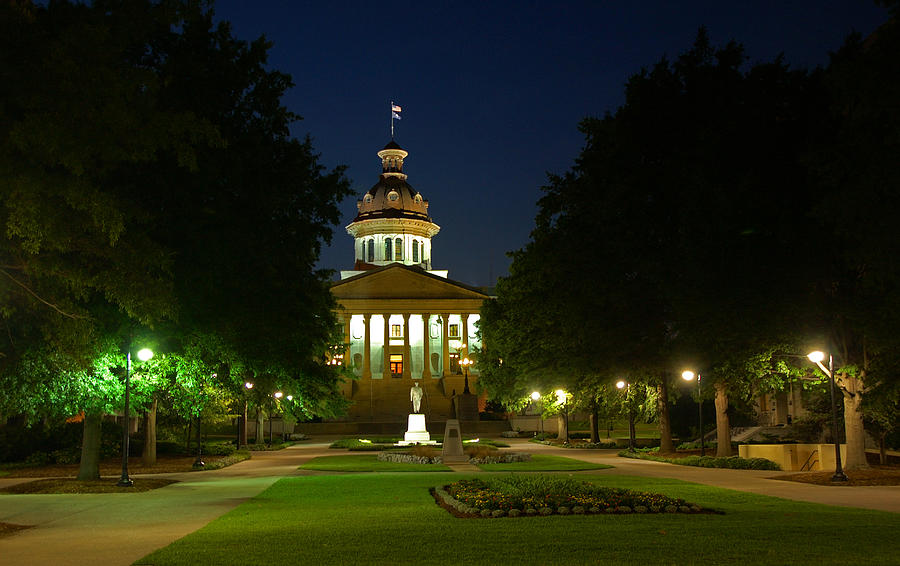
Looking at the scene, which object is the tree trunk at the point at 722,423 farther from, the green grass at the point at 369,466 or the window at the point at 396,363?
the window at the point at 396,363

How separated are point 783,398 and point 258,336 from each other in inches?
1732

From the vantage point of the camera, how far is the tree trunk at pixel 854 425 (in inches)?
A: 1019

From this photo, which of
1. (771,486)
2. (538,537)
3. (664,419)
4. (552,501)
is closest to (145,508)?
(552,501)

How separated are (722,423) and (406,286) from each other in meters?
70.9

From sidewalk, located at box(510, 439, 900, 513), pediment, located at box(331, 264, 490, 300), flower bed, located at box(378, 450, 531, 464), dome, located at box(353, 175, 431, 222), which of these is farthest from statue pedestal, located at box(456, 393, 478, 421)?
dome, located at box(353, 175, 431, 222)

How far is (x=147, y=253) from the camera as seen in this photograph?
16031mm

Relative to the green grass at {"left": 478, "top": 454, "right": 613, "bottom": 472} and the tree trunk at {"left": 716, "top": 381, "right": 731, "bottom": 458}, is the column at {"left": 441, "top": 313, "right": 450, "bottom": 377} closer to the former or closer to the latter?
the green grass at {"left": 478, "top": 454, "right": 613, "bottom": 472}

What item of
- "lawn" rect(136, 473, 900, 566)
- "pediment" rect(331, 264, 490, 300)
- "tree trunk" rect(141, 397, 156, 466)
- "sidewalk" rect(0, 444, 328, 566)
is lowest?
"sidewalk" rect(0, 444, 328, 566)

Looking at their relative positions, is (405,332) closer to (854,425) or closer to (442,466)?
(442,466)

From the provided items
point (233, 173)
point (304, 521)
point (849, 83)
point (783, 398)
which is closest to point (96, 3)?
point (233, 173)

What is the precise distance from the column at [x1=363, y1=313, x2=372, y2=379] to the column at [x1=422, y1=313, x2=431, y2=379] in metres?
6.02

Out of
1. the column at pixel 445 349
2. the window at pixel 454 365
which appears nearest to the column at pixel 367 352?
the column at pixel 445 349

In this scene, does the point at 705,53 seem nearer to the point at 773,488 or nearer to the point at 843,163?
the point at 843,163

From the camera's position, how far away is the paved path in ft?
40.9
